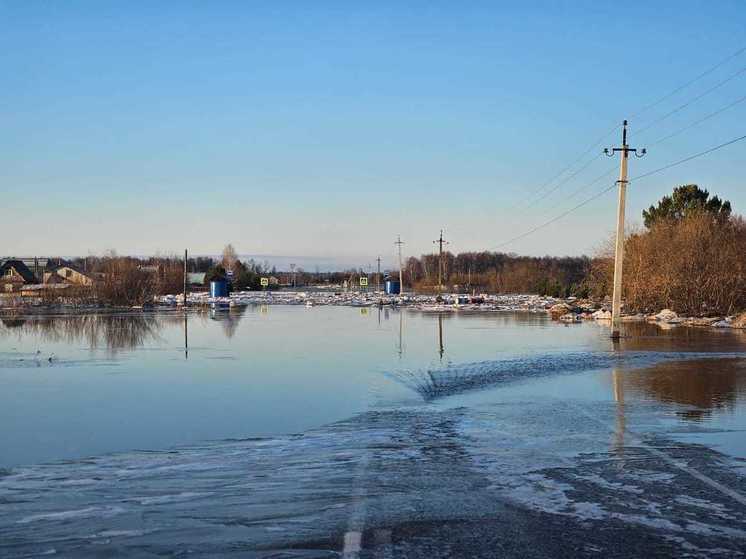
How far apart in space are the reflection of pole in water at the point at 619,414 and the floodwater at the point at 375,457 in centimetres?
5

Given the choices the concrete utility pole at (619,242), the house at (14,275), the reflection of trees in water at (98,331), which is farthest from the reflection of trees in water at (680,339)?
the house at (14,275)

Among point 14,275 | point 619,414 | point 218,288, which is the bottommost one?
point 619,414

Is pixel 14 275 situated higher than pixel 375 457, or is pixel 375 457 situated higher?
pixel 14 275

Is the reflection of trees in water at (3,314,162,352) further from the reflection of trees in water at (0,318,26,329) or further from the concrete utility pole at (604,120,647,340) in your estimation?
the concrete utility pole at (604,120,647,340)

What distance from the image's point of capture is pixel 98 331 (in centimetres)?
3638

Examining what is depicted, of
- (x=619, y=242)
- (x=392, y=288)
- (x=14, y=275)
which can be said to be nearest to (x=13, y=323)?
(x=619, y=242)

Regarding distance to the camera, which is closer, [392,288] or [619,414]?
[619,414]

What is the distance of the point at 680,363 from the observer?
841 inches

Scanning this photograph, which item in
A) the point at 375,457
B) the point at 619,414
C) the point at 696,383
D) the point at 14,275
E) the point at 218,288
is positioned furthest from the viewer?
the point at 14,275

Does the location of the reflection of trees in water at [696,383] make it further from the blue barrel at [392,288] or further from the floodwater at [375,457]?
the blue barrel at [392,288]

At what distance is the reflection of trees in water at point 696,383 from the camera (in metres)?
14.3

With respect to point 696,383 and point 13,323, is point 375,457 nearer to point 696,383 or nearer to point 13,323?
point 696,383

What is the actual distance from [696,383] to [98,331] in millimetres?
27120

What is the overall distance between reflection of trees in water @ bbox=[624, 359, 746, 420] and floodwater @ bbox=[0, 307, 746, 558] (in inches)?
3.6
